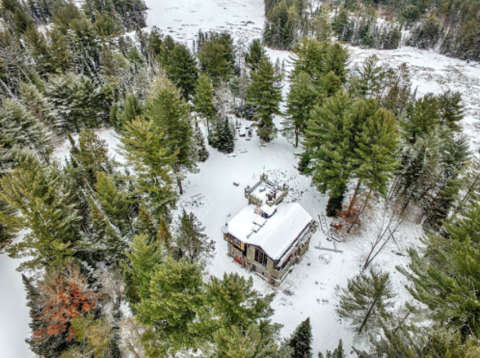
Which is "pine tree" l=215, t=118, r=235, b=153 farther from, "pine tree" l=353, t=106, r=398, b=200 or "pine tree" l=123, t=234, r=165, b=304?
"pine tree" l=123, t=234, r=165, b=304

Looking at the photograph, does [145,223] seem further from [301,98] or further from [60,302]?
[301,98]

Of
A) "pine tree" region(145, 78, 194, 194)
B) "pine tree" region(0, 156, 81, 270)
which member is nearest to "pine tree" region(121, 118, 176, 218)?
"pine tree" region(145, 78, 194, 194)

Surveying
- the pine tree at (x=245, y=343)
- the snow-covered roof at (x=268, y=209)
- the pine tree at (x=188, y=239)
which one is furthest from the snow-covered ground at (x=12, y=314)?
the snow-covered roof at (x=268, y=209)

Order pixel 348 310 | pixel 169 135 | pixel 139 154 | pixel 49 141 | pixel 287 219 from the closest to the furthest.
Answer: pixel 348 310, pixel 139 154, pixel 287 219, pixel 169 135, pixel 49 141

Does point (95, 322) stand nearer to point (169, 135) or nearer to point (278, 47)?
point (169, 135)

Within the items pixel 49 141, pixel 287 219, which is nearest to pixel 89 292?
pixel 287 219

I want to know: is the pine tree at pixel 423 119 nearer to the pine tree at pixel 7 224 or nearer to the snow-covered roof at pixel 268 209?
the snow-covered roof at pixel 268 209
